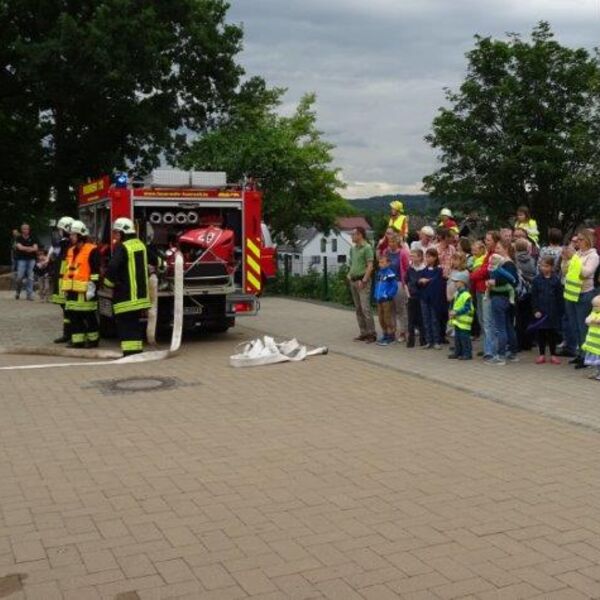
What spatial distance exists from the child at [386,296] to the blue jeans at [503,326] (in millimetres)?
1953

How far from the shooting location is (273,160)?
26859mm

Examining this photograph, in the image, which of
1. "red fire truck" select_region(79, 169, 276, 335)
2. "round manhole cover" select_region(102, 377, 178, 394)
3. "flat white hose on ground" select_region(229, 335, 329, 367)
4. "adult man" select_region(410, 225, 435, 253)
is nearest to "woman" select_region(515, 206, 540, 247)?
"adult man" select_region(410, 225, 435, 253)

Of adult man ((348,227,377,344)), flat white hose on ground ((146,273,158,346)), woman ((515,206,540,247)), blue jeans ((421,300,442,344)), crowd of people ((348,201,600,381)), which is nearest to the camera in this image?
crowd of people ((348,201,600,381))

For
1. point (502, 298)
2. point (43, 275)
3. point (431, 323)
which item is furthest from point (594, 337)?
point (43, 275)

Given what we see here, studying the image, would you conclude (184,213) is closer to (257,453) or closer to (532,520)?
(257,453)

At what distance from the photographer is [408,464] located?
19.8 ft

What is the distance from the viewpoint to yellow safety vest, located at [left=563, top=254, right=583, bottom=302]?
9.72 meters

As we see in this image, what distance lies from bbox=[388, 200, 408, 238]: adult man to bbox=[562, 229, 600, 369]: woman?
3305 mm

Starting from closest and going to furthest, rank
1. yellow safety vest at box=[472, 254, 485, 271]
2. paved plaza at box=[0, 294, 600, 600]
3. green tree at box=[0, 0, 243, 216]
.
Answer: paved plaza at box=[0, 294, 600, 600] → yellow safety vest at box=[472, 254, 485, 271] → green tree at box=[0, 0, 243, 216]

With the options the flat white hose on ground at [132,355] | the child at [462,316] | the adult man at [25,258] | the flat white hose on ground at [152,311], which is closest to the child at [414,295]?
the child at [462,316]

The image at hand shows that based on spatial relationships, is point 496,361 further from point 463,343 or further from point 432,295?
point 432,295

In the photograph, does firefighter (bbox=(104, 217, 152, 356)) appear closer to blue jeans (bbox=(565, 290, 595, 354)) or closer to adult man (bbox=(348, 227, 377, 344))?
adult man (bbox=(348, 227, 377, 344))

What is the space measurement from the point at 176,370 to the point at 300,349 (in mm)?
1799

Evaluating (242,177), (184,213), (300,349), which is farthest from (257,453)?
(242,177)
